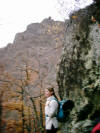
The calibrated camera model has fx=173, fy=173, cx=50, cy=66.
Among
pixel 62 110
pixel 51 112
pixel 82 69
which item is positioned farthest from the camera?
pixel 82 69

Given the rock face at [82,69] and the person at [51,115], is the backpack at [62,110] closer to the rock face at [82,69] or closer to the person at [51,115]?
the person at [51,115]

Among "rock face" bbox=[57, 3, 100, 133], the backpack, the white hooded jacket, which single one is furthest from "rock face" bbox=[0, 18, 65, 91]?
the white hooded jacket

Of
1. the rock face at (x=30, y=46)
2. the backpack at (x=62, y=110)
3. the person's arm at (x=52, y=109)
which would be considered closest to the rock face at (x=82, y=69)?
the backpack at (x=62, y=110)

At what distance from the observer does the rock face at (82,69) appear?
14.9 ft

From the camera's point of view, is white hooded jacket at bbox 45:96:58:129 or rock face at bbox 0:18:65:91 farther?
rock face at bbox 0:18:65:91

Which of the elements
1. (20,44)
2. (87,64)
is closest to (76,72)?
(87,64)

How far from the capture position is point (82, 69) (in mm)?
5000

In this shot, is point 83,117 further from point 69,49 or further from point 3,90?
point 3,90

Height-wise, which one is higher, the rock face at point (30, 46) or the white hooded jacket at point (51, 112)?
the rock face at point (30, 46)

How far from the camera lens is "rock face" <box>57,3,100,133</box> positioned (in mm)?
4539

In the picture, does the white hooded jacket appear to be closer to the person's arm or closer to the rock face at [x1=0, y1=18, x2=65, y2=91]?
the person's arm

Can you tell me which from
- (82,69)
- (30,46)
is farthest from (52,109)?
(30,46)

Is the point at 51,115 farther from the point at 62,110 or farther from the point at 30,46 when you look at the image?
the point at 30,46

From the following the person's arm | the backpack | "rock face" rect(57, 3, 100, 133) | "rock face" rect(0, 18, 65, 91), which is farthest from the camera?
"rock face" rect(0, 18, 65, 91)
